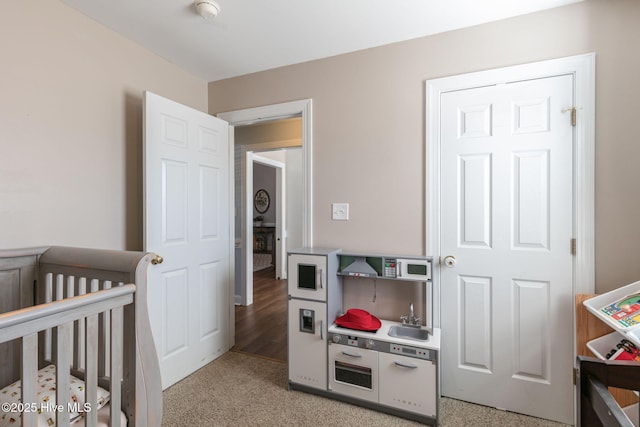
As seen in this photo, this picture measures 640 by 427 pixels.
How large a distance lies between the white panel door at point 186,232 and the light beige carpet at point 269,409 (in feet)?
0.86

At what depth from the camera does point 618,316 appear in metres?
1.43

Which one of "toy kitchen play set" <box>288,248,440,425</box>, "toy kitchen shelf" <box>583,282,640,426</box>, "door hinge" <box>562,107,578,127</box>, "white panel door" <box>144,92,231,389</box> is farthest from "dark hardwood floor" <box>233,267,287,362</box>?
"door hinge" <box>562,107,578,127</box>

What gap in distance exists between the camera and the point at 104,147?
6.51ft

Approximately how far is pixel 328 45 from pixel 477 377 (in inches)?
98.2

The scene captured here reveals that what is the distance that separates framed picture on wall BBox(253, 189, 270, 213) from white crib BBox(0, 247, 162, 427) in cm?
632

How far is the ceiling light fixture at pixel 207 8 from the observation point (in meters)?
1.72

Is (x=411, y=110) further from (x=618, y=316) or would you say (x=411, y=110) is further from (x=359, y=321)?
(x=618, y=316)

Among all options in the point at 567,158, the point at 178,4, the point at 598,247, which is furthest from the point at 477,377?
the point at 178,4

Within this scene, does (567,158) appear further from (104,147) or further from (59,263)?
(104,147)

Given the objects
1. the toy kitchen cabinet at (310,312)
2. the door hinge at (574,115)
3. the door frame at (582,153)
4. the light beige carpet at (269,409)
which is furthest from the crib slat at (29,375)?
the door hinge at (574,115)

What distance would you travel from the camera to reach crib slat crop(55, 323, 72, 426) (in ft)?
3.04

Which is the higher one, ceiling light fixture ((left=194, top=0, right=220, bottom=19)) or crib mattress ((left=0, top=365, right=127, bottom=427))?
ceiling light fixture ((left=194, top=0, right=220, bottom=19))

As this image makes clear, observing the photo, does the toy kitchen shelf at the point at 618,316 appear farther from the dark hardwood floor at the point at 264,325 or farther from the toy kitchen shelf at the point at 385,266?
the dark hardwood floor at the point at 264,325

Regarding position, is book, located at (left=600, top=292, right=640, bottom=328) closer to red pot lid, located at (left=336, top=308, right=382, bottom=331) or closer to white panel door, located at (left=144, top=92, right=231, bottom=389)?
red pot lid, located at (left=336, top=308, right=382, bottom=331)
